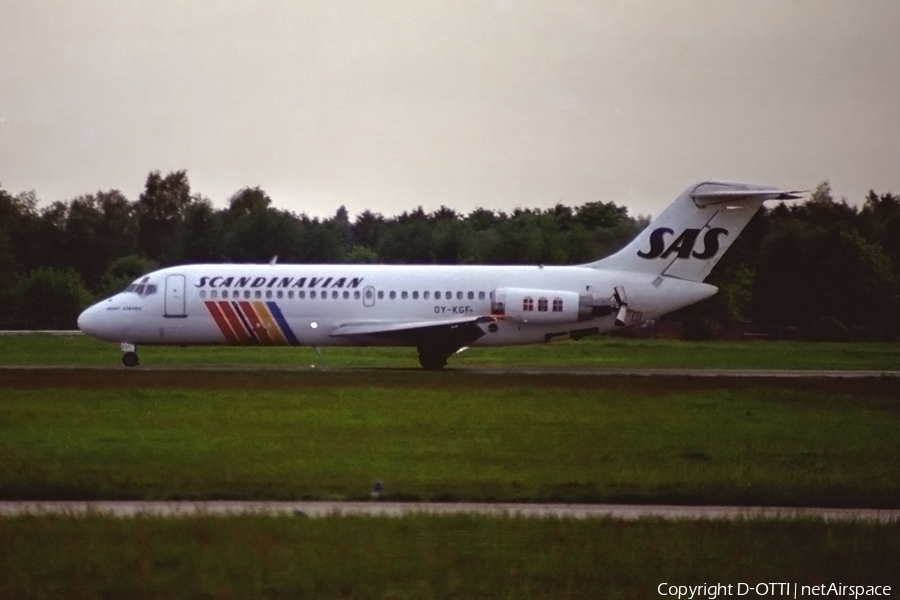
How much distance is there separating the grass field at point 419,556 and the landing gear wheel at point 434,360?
89.4ft

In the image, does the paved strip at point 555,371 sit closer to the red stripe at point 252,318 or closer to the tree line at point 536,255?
the red stripe at point 252,318

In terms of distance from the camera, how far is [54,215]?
102 metres

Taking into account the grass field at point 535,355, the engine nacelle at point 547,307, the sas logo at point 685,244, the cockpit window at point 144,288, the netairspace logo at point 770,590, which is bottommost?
the netairspace logo at point 770,590

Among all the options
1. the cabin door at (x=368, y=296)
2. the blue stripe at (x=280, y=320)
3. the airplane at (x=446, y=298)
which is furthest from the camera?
the cabin door at (x=368, y=296)

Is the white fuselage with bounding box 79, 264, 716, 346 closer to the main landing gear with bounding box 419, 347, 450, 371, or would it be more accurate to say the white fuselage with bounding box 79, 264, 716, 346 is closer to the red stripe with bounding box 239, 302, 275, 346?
the red stripe with bounding box 239, 302, 275, 346

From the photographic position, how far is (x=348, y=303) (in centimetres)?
4222

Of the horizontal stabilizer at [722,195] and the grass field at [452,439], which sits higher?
the horizontal stabilizer at [722,195]

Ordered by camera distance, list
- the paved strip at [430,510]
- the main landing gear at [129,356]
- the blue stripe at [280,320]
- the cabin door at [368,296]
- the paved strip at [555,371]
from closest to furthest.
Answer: the paved strip at [430,510]
the paved strip at [555,371]
the blue stripe at [280,320]
the cabin door at [368,296]
the main landing gear at [129,356]

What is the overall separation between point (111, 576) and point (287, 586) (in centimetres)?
165

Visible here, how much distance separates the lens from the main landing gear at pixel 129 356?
141 feet

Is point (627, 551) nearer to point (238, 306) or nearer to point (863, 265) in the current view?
point (238, 306)

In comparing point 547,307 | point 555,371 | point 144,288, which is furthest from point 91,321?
point 555,371

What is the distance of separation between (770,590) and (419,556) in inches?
133

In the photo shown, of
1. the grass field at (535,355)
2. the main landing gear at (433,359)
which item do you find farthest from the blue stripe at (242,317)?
the main landing gear at (433,359)
